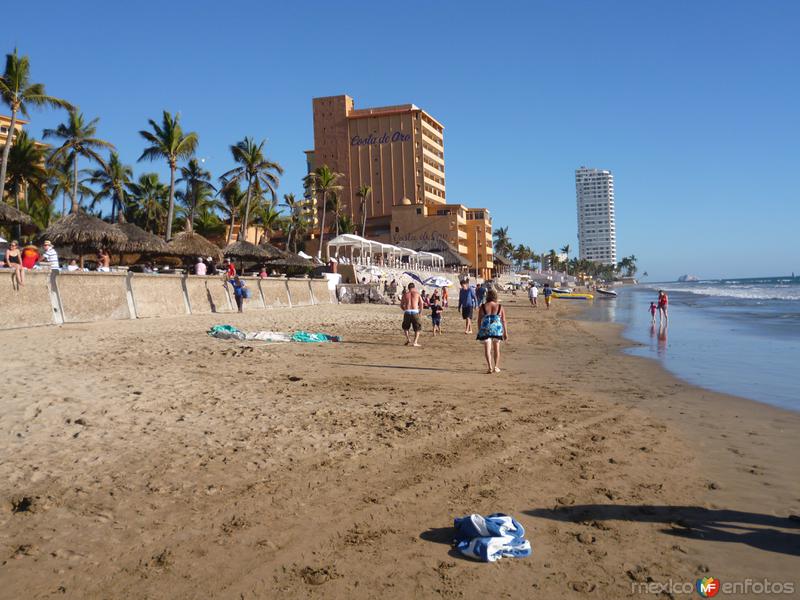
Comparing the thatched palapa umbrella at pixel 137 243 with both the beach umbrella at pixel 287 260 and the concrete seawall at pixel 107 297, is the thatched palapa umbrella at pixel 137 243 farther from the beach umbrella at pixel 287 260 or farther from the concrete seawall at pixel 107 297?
the beach umbrella at pixel 287 260

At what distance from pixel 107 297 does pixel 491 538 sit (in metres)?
15.0

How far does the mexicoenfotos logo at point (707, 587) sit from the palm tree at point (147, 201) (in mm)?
50395

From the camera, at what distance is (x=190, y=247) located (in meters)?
26.5

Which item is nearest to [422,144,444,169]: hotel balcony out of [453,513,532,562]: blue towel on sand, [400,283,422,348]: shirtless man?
[400,283,422,348]: shirtless man

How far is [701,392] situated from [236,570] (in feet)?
24.2

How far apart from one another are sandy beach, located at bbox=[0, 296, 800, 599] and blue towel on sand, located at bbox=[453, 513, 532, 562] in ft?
0.23

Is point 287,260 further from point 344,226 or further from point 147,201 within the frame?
point 344,226

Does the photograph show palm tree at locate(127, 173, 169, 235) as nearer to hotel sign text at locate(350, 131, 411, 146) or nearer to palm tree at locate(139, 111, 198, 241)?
palm tree at locate(139, 111, 198, 241)

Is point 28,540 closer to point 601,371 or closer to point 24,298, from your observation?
point 601,371

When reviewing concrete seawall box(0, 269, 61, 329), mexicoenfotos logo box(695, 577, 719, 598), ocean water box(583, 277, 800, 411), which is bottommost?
ocean water box(583, 277, 800, 411)

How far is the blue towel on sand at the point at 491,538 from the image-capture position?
308 cm

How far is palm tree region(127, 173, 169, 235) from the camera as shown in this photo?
4839 centimetres

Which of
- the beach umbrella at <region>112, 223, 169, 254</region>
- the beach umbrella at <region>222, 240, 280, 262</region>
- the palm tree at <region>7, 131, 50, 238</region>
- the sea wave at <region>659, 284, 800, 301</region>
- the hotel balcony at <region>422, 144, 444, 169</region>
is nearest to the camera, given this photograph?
the beach umbrella at <region>112, 223, 169, 254</region>

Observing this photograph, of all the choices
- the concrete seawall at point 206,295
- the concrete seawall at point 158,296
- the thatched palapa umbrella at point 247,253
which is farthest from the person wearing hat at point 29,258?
the thatched palapa umbrella at point 247,253
